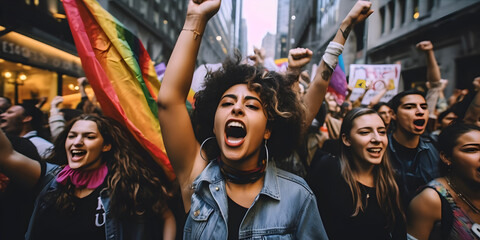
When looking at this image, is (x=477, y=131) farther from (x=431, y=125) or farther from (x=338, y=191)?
(x=431, y=125)

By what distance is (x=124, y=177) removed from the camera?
6.97ft

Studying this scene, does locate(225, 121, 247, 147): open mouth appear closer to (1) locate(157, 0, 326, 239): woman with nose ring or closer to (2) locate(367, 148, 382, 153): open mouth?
(1) locate(157, 0, 326, 239): woman with nose ring

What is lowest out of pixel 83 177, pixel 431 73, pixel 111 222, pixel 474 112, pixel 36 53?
pixel 111 222

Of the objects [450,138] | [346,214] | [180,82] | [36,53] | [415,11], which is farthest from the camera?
[415,11]

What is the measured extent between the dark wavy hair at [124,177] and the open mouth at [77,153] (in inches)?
8.0

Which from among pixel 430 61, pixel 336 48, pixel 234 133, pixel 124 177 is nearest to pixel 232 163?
pixel 234 133

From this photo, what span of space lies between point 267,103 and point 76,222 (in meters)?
1.75

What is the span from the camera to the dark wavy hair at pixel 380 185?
2.14 metres

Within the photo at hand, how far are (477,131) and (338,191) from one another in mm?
1252

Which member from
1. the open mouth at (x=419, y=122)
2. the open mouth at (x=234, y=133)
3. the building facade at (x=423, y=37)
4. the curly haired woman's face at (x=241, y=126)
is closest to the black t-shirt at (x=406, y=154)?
the open mouth at (x=419, y=122)

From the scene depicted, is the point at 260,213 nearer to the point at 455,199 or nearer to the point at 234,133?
the point at 234,133

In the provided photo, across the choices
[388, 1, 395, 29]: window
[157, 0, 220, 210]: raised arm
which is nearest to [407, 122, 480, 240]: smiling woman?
[157, 0, 220, 210]: raised arm

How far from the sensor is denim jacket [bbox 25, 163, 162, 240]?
198 centimetres

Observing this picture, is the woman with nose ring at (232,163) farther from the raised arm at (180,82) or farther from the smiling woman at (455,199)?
the smiling woman at (455,199)
